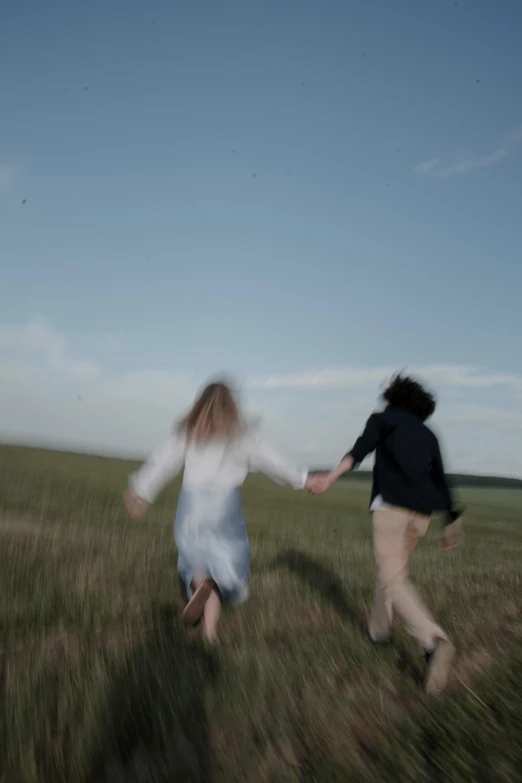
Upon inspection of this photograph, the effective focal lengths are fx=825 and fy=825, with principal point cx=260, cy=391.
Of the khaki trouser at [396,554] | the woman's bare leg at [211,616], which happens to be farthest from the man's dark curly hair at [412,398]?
the woman's bare leg at [211,616]

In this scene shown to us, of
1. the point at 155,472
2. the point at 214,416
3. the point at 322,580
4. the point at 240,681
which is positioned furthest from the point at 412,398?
the point at 322,580

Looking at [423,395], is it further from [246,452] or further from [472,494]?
[472,494]

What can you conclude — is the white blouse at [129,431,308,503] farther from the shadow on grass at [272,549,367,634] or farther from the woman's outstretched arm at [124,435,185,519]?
the shadow on grass at [272,549,367,634]

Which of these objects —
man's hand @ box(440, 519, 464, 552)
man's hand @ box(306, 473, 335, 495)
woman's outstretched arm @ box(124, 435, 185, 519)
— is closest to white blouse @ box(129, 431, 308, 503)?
woman's outstretched arm @ box(124, 435, 185, 519)

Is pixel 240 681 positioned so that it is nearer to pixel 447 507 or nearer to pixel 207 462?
pixel 207 462

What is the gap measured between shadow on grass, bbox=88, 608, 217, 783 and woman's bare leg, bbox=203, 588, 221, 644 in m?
0.30

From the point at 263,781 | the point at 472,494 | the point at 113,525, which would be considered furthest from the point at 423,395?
the point at 472,494

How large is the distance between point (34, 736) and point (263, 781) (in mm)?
1084

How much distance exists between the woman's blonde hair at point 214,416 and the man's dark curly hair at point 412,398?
114 cm

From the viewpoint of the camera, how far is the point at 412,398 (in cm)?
593

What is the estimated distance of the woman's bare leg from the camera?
5668mm

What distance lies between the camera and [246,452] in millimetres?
5977

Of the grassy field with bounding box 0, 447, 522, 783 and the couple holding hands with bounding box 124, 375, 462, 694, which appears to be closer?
the grassy field with bounding box 0, 447, 522, 783

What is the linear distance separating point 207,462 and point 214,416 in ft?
1.10
